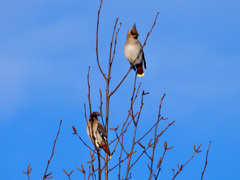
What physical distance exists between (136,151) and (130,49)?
372cm

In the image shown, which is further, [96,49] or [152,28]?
[152,28]

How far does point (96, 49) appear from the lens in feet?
9.96

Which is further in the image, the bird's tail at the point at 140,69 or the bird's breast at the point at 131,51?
the bird's tail at the point at 140,69

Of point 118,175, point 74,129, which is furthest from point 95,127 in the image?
point 118,175

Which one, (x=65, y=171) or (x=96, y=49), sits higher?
(x=96, y=49)

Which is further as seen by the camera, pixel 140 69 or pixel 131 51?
pixel 140 69

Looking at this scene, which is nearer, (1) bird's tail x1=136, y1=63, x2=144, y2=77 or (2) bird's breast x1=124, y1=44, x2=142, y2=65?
(2) bird's breast x1=124, y1=44, x2=142, y2=65

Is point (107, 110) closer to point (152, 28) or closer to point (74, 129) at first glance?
point (74, 129)

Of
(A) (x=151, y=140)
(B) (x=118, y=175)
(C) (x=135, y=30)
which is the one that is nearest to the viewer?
(B) (x=118, y=175)

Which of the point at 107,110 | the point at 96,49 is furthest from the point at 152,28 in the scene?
the point at 107,110

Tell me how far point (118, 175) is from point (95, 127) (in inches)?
84.1

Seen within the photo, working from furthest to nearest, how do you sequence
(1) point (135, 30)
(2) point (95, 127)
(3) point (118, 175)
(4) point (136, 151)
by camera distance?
1. (1) point (135, 30)
2. (2) point (95, 127)
3. (4) point (136, 151)
4. (3) point (118, 175)

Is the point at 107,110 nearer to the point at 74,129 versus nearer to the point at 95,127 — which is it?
the point at 74,129

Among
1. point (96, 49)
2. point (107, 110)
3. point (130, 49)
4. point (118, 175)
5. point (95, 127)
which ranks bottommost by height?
point (118, 175)
